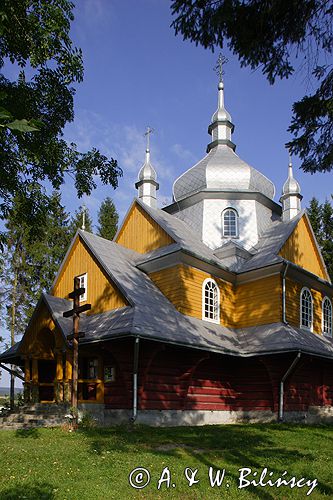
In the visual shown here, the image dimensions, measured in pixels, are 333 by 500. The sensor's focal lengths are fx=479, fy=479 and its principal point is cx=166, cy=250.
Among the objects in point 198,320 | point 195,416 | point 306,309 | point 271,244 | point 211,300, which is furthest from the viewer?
point 271,244

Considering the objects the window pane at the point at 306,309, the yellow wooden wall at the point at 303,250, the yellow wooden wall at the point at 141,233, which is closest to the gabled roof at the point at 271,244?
the yellow wooden wall at the point at 303,250

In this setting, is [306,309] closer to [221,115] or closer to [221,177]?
[221,177]

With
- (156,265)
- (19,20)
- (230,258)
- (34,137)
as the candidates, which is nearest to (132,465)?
(34,137)

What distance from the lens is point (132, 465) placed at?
7227 millimetres

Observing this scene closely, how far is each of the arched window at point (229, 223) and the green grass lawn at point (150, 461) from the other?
10.0m

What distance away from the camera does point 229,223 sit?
2039 centimetres

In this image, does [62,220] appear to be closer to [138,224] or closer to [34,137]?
[138,224]

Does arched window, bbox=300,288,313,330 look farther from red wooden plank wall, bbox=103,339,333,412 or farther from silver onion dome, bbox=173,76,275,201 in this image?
silver onion dome, bbox=173,76,275,201

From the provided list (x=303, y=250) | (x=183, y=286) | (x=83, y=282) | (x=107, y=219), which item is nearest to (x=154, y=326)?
(x=183, y=286)

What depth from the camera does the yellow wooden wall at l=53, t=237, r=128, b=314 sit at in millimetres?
15109

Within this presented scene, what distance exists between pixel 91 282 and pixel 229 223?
7.00 m

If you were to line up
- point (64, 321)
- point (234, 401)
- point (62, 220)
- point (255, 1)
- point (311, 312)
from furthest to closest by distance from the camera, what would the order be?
point (62, 220) < point (311, 312) < point (234, 401) < point (64, 321) < point (255, 1)

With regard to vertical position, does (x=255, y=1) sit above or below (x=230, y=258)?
above

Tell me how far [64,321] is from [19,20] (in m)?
8.72
